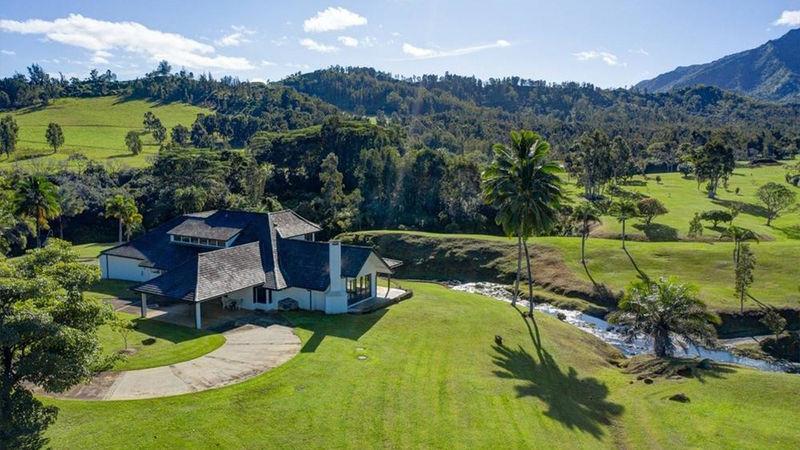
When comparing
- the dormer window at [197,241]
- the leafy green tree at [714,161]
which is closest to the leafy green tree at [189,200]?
the dormer window at [197,241]

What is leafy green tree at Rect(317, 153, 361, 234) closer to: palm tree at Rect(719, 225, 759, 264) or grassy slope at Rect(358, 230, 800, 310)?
grassy slope at Rect(358, 230, 800, 310)

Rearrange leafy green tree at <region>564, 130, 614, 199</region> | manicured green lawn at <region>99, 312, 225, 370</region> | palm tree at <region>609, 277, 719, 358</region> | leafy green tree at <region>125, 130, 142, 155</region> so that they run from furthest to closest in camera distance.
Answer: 1. leafy green tree at <region>125, 130, 142, 155</region>
2. leafy green tree at <region>564, 130, 614, 199</region>
3. palm tree at <region>609, 277, 719, 358</region>
4. manicured green lawn at <region>99, 312, 225, 370</region>

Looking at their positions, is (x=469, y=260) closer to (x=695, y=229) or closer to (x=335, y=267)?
(x=335, y=267)

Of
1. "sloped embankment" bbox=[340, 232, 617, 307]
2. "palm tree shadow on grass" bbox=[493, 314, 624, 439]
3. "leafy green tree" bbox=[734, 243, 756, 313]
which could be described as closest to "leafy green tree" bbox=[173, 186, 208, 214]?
"sloped embankment" bbox=[340, 232, 617, 307]

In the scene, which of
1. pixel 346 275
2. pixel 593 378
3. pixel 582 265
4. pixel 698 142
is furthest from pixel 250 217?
pixel 698 142

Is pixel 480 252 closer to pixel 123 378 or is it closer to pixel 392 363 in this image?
pixel 392 363

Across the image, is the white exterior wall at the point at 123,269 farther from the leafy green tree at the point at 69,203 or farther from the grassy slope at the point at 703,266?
the grassy slope at the point at 703,266
